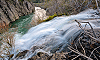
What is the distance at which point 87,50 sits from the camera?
2137mm

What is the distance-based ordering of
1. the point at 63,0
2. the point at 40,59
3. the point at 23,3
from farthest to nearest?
1. the point at 23,3
2. the point at 63,0
3. the point at 40,59

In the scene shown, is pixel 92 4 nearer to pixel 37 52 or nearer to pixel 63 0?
pixel 63 0

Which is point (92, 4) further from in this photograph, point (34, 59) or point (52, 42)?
point (34, 59)

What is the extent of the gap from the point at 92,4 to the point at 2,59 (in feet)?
22.8

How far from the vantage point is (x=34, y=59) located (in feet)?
8.91

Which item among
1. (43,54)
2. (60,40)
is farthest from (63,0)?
(43,54)

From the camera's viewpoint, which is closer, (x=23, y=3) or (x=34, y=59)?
(x=34, y=59)

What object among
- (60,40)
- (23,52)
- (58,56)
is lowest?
(23,52)

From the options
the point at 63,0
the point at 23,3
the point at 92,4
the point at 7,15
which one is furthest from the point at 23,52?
the point at 23,3

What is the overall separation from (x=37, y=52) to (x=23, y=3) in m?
21.2

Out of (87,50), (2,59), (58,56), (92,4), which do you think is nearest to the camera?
(87,50)

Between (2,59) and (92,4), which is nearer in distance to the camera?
(2,59)

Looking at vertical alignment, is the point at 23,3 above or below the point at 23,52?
above

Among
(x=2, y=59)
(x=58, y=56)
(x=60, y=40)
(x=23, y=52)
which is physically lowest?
(x=2, y=59)
